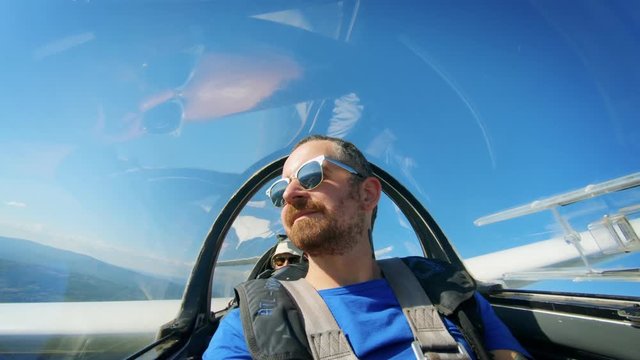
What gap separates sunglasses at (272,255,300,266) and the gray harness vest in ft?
5.24

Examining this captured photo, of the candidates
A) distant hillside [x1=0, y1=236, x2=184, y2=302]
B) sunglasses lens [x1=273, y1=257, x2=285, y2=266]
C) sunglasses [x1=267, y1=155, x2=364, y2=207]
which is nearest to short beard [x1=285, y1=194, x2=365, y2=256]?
sunglasses [x1=267, y1=155, x2=364, y2=207]

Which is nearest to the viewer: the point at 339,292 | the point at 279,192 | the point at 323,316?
the point at 323,316

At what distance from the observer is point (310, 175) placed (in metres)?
1.56

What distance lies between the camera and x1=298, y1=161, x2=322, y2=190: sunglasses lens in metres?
1.54

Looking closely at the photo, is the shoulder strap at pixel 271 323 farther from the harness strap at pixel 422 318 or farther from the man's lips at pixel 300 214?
the harness strap at pixel 422 318

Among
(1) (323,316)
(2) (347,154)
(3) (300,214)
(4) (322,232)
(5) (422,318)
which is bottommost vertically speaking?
(5) (422,318)

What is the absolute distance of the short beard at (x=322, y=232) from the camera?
1.44m

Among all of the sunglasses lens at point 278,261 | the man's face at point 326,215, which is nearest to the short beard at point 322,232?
the man's face at point 326,215

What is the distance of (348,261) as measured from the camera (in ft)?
4.98

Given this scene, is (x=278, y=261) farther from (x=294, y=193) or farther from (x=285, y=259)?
(x=294, y=193)

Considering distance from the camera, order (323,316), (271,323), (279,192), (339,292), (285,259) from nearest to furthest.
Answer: (271,323) → (323,316) → (339,292) → (279,192) → (285,259)

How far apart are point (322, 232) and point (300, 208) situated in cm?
17

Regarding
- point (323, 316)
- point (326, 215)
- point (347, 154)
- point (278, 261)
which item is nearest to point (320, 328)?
point (323, 316)

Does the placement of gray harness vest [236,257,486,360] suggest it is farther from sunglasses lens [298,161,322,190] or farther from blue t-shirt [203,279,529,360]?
sunglasses lens [298,161,322,190]
